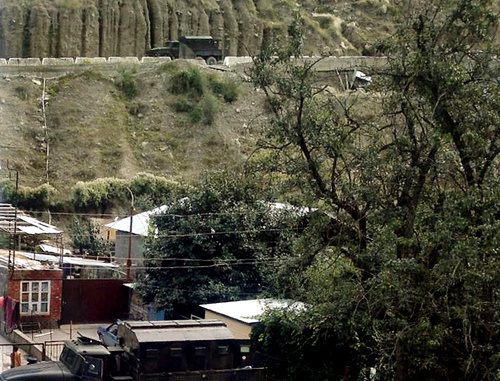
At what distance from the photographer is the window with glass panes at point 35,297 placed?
25188mm

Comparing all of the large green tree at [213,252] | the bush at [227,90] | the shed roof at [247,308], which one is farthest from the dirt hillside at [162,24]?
the shed roof at [247,308]

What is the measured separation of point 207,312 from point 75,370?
5517 mm

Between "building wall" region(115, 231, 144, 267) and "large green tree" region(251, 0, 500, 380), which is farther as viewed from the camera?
"building wall" region(115, 231, 144, 267)

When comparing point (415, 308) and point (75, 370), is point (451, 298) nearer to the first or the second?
point (415, 308)

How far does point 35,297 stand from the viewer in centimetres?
2544

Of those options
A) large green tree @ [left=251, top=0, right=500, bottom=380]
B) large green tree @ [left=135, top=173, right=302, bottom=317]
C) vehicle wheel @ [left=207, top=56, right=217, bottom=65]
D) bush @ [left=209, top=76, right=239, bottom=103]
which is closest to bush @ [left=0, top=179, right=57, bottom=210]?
bush @ [left=209, top=76, right=239, bottom=103]

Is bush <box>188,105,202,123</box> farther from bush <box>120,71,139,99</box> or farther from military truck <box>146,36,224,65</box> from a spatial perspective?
military truck <box>146,36,224,65</box>

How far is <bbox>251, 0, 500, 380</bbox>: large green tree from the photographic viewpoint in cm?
1239

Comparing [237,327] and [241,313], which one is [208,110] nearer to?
[241,313]

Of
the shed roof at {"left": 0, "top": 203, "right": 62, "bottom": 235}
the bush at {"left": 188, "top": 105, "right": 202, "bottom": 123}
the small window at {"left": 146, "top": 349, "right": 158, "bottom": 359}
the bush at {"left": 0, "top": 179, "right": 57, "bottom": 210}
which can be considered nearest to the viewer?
the small window at {"left": 146, "top": 349, "right": 158, "bottom": 359}

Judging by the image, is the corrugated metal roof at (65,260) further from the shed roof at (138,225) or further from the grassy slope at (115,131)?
the grassy slope at (115,131)

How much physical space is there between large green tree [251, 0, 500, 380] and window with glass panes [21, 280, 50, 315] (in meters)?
12.9

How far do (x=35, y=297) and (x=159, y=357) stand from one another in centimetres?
1016

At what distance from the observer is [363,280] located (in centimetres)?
1380
